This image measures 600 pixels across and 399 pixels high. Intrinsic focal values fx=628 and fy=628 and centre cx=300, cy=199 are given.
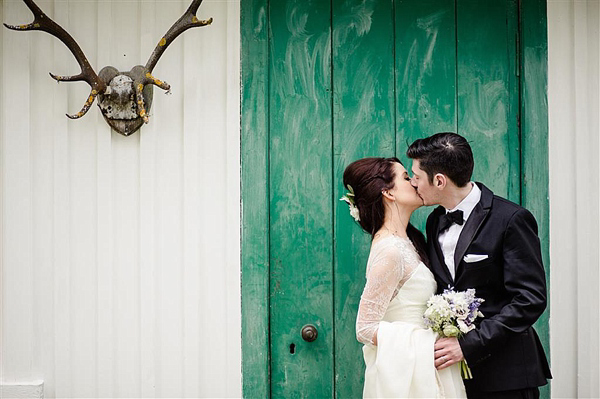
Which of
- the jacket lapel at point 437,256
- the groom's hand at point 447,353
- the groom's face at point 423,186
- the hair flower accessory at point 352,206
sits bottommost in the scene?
the groom's hand at point 447,353

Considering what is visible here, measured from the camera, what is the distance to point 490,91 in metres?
2.98

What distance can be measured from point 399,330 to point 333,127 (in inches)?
41.5

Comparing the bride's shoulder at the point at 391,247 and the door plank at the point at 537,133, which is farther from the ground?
the door plank at the point at 537,133

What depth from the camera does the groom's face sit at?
8.26 feet

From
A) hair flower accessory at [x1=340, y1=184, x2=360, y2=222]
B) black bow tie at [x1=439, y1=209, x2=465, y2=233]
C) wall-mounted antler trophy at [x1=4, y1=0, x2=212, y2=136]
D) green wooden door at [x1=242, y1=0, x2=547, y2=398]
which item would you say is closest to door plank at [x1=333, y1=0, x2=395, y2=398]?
green wooden door at [x1=242, y1=0, x2=547, y2=398]

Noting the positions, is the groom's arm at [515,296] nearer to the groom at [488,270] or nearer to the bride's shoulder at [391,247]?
the groom at [488,270]

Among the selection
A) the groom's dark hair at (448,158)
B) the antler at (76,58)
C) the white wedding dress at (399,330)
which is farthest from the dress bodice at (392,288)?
the antler at (76,58)

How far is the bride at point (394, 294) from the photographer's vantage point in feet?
7.77

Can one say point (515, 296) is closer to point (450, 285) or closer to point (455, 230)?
point (450, 285)

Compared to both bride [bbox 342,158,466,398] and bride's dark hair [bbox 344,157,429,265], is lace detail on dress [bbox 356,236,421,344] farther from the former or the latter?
Result: bride's dark hair [bbox 344,157,429,265]

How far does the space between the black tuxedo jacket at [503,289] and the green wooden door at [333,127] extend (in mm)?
576

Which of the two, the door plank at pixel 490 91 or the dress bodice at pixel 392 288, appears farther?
the door plank at pixel 490 91

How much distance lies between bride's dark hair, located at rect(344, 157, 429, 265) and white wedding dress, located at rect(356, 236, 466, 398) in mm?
110

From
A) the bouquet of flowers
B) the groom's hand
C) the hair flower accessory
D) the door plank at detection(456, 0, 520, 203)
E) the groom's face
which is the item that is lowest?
the groom's hand
